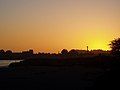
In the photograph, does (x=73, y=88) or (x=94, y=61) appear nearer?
(x=73, y=88)

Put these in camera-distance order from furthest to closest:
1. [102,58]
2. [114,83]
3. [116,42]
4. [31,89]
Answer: [116,42], [102,58], [31,89], [114,83]

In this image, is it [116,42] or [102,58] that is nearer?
[102,58]

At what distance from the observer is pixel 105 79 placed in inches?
1186

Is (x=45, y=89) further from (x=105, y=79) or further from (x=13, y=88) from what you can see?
(x=105, y=79)

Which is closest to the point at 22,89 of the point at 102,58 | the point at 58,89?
the point at 58,89

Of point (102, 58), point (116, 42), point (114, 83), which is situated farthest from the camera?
point (116, 42)

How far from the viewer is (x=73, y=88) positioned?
41438mm

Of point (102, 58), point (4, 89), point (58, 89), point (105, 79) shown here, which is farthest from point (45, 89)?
point (102, 58)

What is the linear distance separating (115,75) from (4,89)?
15.0 m

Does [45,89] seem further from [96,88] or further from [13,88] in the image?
[96,88]

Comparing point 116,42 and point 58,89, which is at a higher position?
point 116,42

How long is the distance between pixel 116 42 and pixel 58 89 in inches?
3011

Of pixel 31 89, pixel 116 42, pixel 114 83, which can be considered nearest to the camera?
pixel 114 83

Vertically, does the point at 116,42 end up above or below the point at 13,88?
above
